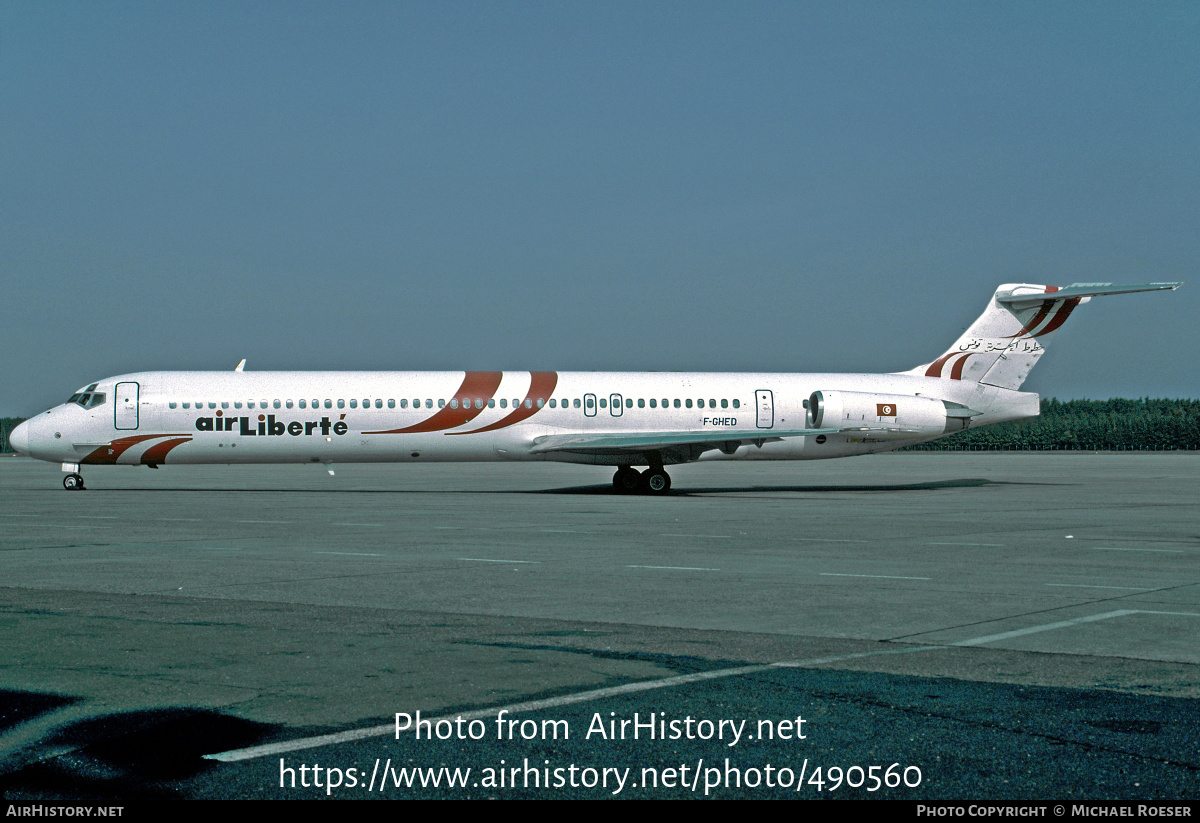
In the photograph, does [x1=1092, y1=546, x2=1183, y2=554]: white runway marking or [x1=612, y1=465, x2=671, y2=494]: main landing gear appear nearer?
[x1=1092, y1=546, x2=1183, y2=554]: white runway marking

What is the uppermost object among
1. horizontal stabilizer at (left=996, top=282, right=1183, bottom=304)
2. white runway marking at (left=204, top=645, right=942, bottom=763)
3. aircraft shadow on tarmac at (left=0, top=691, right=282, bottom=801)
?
horizontal stabilizer at (left=996, top=282, right=1183, bottom=304)

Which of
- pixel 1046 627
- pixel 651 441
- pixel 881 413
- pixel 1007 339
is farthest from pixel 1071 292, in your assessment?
pixel 1046 627

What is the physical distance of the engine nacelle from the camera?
3325cm

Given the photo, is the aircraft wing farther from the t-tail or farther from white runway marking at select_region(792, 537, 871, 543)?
white runway marking at select_region(792, 537, 871, 543)

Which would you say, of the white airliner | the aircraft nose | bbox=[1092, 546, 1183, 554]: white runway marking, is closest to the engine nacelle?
the white airliner

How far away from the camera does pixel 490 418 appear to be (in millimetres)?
32094

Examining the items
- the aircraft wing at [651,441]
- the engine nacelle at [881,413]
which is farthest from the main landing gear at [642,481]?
the engine nacelle at [881,413]

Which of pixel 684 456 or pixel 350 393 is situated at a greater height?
pixel 350 393

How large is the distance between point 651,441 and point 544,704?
24.7m

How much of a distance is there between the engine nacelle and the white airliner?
1.6 inches

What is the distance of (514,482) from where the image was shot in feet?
133

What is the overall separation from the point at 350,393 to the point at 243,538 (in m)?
14.4
